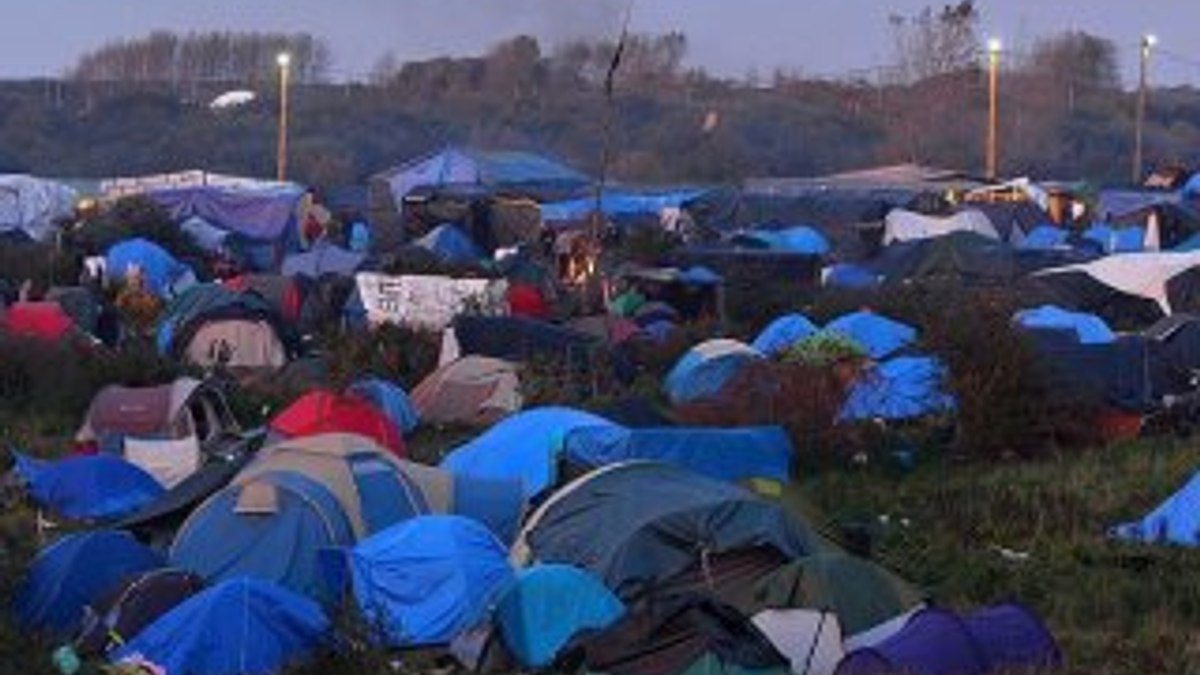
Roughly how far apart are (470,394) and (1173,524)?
10.1 meters

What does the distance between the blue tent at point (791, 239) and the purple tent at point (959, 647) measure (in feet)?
91.4

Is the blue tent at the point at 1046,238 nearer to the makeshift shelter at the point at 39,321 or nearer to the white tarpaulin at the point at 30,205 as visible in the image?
the makeshift shelter at the point at 39,321

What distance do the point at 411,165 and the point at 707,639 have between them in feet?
148

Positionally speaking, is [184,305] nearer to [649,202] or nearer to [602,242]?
[602,242]

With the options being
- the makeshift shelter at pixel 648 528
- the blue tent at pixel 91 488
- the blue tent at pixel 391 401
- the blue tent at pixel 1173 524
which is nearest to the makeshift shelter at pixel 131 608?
the makeshift shelter at pixel 648 528

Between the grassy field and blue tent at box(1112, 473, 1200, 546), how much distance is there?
31 cm

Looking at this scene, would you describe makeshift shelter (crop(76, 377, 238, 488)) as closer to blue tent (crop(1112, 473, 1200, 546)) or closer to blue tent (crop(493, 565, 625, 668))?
blue tent (crop(493, 565, 625, 668))

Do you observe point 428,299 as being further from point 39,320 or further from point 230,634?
point 230,634

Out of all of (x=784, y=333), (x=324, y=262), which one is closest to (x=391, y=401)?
(x=784, y=333)

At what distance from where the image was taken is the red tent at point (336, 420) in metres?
21.8

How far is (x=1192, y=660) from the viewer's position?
13.8 m

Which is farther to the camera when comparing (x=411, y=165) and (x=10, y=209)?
A: (x=411, y=165)

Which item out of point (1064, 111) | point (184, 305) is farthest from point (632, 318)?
point (1064, 111)

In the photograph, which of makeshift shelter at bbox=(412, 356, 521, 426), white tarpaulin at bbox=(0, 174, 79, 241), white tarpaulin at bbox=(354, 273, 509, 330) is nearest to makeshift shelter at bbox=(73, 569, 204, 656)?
makeshift shelter at bbox=(412, 356, 521, 426)
